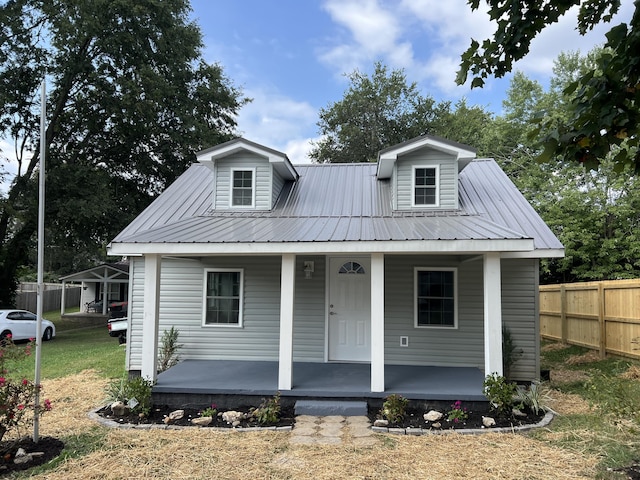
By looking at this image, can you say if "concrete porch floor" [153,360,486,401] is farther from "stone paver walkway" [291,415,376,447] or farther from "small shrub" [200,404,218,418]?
"stone paver walkway" [291,415,376,447]

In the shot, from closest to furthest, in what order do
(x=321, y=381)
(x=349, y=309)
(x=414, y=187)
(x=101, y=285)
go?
1. (x=321, y=381)
2. (x=349, y=309)
3. (x=414, y=187)
4. (x=101, y=285)

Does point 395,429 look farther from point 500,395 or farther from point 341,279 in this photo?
point 341,279

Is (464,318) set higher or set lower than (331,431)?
higher

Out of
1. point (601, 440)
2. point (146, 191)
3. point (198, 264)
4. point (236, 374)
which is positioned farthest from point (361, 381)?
point (146, 191)

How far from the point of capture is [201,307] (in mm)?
9008

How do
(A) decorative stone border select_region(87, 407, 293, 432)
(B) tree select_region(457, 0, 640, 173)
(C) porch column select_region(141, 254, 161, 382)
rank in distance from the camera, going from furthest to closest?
1. (C) porch column select_region(141, 254, 161, 382)
2. (A) decorative stone border select_region(87, 407, 293, 432)
3. (B) tree select_region(457, 0, 640, 173)

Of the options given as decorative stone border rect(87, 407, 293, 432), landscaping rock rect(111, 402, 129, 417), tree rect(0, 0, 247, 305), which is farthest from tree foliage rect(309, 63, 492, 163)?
decorative stone border rect(87, 407, 293, 432)

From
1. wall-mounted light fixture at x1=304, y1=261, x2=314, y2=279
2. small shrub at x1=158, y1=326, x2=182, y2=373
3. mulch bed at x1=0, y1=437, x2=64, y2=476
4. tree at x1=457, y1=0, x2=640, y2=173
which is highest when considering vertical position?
tree at x1=457, y1=0, x2=640, y2=173

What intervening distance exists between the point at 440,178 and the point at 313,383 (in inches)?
191

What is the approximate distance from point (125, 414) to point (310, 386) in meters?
2.80

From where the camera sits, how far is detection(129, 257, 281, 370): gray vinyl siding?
8.88 metres

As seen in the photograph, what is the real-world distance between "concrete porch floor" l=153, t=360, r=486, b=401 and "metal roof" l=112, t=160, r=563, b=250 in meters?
2.32

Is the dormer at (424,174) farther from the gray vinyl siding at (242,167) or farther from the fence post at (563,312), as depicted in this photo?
the fence post at (563,312)

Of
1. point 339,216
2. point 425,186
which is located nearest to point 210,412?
point 339,216
